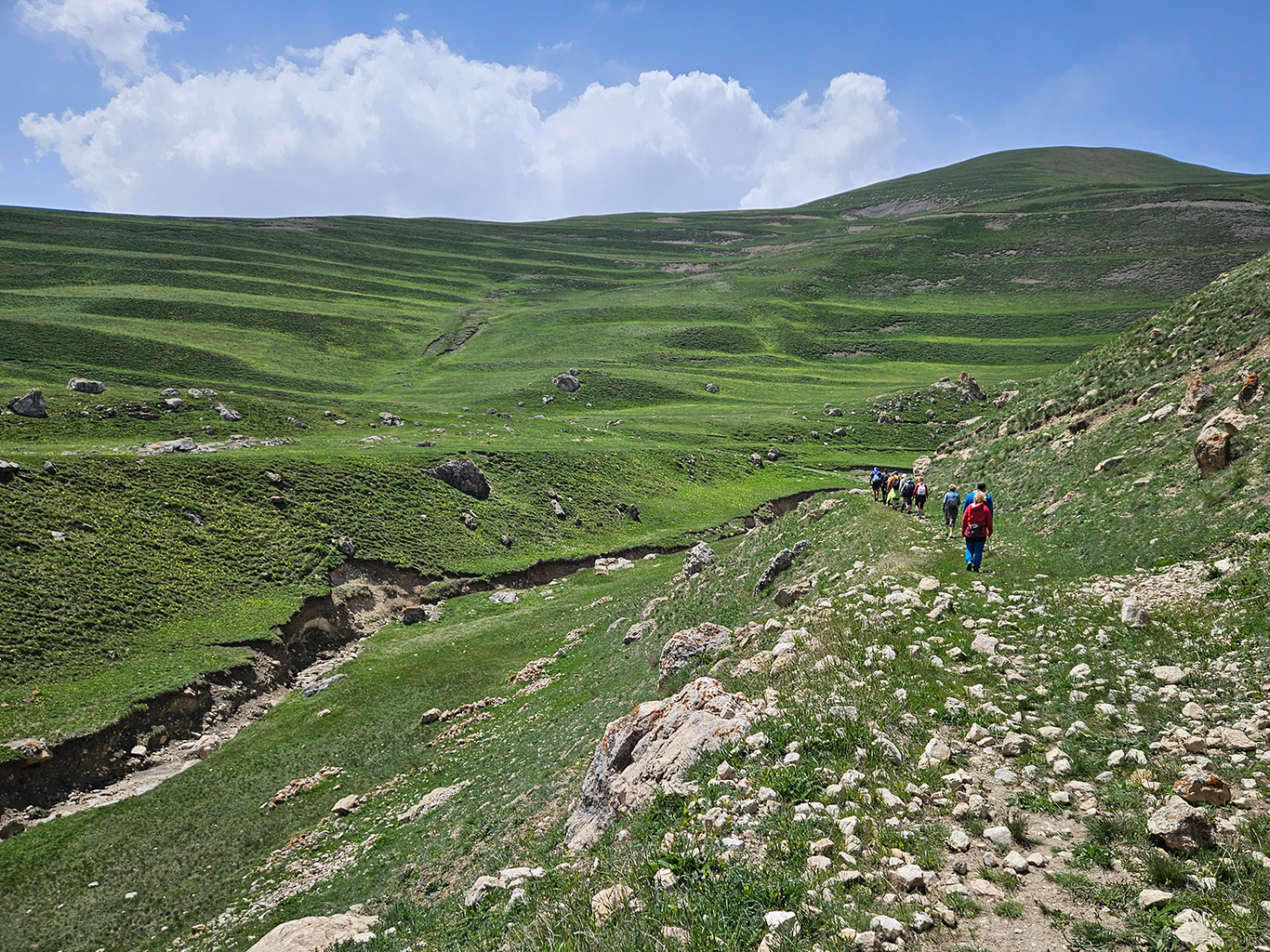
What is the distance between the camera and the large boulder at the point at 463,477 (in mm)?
63562

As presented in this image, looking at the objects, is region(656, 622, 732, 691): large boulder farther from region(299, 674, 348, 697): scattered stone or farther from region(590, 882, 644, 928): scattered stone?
region(299, 674, 348, 697): scattered stone

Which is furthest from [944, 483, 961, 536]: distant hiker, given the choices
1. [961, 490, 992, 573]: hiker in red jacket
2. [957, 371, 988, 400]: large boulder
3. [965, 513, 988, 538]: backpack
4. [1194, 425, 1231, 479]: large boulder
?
[957, 371, 988, 400]: large boulder

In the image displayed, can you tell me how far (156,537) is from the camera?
4350cm

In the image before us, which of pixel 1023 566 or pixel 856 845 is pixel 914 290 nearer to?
pixel 1023 566

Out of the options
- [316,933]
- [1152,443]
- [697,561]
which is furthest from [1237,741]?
[697,561]

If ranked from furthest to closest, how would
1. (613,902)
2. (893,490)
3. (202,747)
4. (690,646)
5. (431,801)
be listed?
1. (893,490)
2. (202,747)
3. (431,801)
4. (690,646)
5. (613,902)

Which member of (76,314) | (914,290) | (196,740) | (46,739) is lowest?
A: (196,740)

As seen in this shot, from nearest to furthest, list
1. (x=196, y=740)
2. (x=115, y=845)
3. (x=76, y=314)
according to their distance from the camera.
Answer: (x=115, y=845) < (x=196, y=740) < (x=76, y=314)

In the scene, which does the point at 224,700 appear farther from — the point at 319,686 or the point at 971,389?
the point at 971,389

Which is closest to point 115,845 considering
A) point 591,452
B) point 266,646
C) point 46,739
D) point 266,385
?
point 46,739

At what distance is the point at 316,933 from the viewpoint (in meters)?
14.0

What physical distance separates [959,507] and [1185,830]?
2376 centimetres

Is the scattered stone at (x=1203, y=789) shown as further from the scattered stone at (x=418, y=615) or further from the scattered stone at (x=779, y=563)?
the scattered stone at (x=418, y=615)

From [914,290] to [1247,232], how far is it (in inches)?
3498
